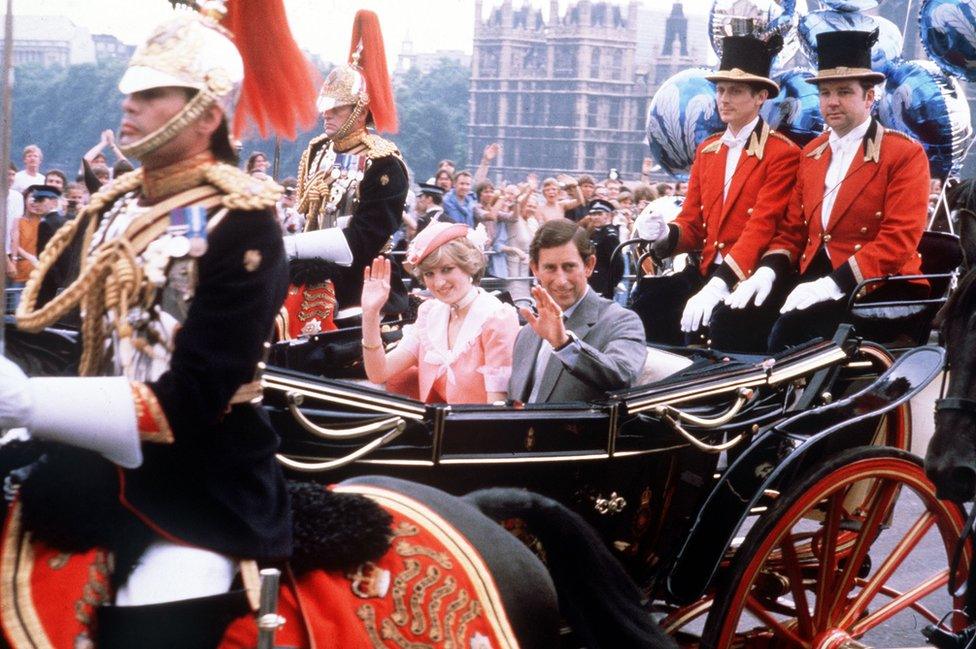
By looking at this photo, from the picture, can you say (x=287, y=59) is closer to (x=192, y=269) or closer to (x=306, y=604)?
(x=192, y=269)

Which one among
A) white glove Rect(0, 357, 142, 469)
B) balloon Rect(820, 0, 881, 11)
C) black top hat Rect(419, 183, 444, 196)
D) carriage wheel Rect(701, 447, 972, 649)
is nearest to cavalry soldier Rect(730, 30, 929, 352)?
carriage wheel Rect(701, 447, 972, 649)

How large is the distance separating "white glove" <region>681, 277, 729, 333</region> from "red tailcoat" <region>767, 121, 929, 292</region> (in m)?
0.28

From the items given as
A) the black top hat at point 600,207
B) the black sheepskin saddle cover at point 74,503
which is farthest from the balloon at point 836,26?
the black top hat at point 600,207

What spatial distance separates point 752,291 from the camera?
16.6 ft

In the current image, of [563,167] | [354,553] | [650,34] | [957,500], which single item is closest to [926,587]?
[957,500]

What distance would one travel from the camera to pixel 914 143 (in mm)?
5121

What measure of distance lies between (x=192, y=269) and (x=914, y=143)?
369 centimetres

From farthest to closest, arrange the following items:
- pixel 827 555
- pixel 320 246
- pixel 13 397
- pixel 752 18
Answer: pixel 752 18
pixel 320 246
pixel 827 555
pixel 13 397

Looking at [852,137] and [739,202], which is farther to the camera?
[739,202]

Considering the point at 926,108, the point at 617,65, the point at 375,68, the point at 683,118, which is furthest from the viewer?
the point at 617,65

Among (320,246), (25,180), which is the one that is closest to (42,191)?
(25,180)

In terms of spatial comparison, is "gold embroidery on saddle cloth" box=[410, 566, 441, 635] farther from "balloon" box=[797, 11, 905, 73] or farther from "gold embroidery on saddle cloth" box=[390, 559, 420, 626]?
"balloon" box=[797, 11, 905, 73]

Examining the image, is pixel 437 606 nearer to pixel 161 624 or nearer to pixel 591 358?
pixel 161 624

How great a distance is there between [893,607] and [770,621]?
451 millimetres
